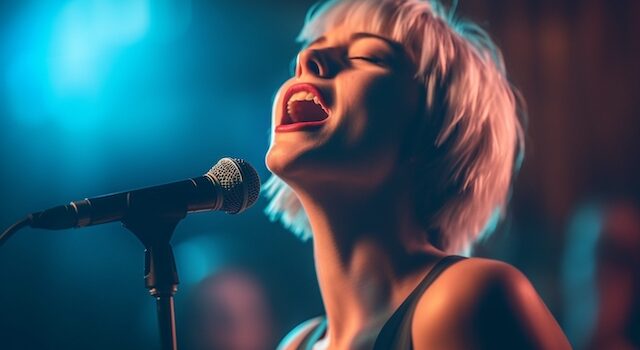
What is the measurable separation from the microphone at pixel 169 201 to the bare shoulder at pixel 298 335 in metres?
0.42

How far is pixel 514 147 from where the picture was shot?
1.61 metres

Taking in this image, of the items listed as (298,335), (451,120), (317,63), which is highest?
(317,63)

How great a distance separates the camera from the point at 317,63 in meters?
1.38

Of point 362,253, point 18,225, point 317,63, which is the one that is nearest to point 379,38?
point 317,63

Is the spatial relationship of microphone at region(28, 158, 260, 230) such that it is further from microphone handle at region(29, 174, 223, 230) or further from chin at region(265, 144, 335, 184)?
chin at region(265, 144, 335, 184)

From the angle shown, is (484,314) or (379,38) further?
(379,38)

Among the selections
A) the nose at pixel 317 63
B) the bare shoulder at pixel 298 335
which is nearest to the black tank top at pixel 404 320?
the bare shoulder at pixel 298 335

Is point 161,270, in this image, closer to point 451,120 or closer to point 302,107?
point 302,107

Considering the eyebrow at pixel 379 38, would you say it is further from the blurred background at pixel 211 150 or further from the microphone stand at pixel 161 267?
the microphone stand at pixel 161 267

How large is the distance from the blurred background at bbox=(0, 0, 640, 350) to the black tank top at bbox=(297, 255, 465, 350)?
395 millimetres

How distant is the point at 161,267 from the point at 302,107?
17.4 inches

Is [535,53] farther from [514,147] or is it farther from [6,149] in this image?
[6,149]

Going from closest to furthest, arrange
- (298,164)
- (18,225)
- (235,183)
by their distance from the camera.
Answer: (18,225) → (235,183) → (298,164)

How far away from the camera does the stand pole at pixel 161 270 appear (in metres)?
1.08
